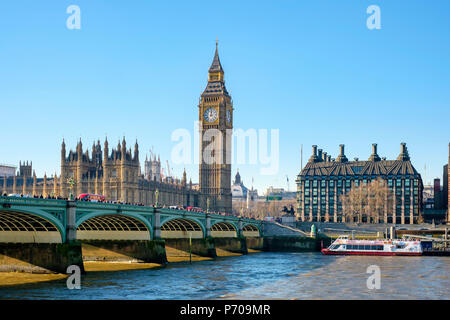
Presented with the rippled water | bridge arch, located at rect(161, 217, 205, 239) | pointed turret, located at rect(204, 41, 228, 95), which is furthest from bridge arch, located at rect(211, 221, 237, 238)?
pointed turret, located at rect(204, 41, 228, 95)

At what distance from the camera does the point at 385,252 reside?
98250 millimetres

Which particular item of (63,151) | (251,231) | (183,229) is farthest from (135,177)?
(183,229)

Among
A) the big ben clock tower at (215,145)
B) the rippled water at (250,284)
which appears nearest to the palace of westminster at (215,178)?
the big ben clock tower at (215,145)

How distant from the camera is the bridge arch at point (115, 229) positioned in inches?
2783

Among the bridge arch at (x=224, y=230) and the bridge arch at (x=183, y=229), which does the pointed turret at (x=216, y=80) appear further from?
the bridge arch at (x=183, y=229)

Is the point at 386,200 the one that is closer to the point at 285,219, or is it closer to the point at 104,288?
the point at 285,219

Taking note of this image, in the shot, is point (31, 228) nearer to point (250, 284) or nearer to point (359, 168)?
point (250, 284)

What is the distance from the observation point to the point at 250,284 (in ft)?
177

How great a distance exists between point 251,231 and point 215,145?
70073mm

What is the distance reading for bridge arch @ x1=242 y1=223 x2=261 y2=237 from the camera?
118 metres

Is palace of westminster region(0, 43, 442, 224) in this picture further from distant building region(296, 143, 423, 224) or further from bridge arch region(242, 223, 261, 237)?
bridge arch region(242, 223, 261, 237)

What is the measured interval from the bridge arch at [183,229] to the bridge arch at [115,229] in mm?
13365
